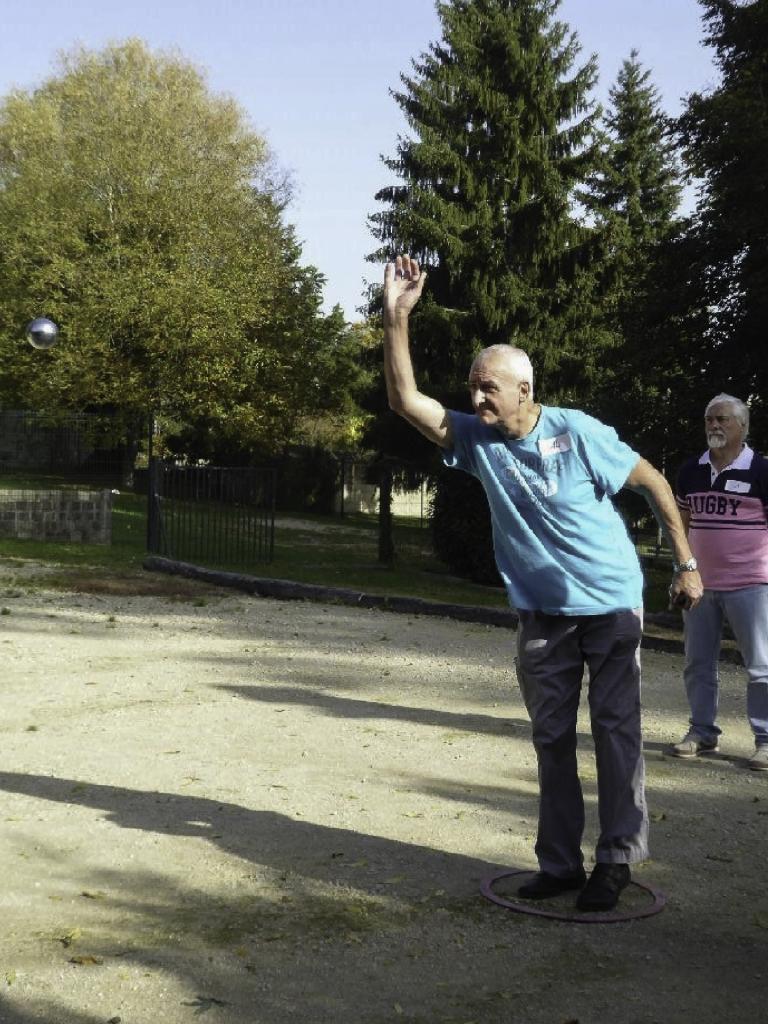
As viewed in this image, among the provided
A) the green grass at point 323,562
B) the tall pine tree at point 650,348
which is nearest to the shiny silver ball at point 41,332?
the green grass at point 323,562

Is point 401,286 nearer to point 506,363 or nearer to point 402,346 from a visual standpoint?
point 402,346

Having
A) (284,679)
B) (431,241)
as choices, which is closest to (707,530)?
(284,679)

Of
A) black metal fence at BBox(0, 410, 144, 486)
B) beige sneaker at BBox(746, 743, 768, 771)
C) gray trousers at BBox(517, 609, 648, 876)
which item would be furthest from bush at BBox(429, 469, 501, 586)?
gray trousers at BBox(517, 609, 648, 876)

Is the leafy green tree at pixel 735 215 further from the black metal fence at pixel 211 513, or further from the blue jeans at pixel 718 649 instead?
the blue jeans at pixel 718 649

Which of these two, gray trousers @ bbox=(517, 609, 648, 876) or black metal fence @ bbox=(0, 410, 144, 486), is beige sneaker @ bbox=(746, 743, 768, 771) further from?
black metal fence @ bbox=(0, 410, 144, 486)

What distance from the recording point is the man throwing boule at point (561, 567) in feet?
16.2

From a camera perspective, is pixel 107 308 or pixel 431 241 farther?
pixel 107 308

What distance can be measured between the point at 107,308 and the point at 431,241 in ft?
33.9

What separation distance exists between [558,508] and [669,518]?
49 centimetres

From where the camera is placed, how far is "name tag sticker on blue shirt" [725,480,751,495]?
7758 millimetres

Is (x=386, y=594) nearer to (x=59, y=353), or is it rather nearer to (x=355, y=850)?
(x=355, y=850)

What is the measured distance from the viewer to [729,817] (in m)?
6.42

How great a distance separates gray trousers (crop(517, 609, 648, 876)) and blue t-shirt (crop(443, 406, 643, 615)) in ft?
0.38

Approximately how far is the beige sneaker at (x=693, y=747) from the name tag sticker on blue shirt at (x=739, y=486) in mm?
1363
